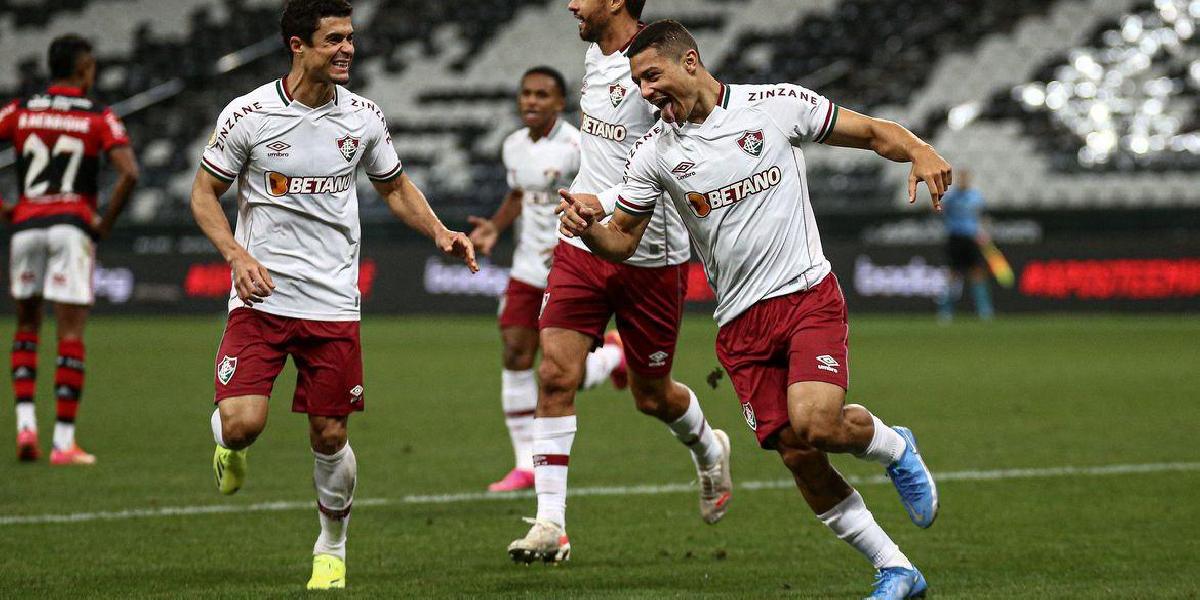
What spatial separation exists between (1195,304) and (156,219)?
1633 centimetres

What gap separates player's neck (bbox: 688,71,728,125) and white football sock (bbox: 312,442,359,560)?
1719mm

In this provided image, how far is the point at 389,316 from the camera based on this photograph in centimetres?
2402

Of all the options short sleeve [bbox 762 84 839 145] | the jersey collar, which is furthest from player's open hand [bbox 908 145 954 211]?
the jersey collar

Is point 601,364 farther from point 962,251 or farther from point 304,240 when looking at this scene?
point 962,251

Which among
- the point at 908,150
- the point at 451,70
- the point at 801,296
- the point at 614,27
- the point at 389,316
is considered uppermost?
the point at 451,70

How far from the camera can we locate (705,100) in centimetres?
530

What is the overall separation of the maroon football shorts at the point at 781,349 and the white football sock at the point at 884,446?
0.77 ft

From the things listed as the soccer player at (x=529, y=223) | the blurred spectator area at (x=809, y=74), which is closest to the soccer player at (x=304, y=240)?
the soccer player at (x=529, y=223)

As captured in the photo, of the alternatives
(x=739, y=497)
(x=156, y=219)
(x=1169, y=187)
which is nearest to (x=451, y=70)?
(x=156, y=219)

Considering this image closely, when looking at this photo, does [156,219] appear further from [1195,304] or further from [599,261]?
[599,261]

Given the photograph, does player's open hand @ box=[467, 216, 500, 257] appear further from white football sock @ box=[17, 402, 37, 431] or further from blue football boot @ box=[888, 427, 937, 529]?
white football sock @ box=[17, 402, 37, 431]

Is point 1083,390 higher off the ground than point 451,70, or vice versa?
point 451,70

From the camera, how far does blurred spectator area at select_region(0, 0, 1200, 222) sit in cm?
2806

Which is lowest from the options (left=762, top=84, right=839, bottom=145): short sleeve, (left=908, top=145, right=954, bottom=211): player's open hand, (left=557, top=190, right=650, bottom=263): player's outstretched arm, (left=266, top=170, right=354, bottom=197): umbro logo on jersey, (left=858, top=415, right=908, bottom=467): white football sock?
(left=858, top=415, right=908, bottom=467): white football sock
